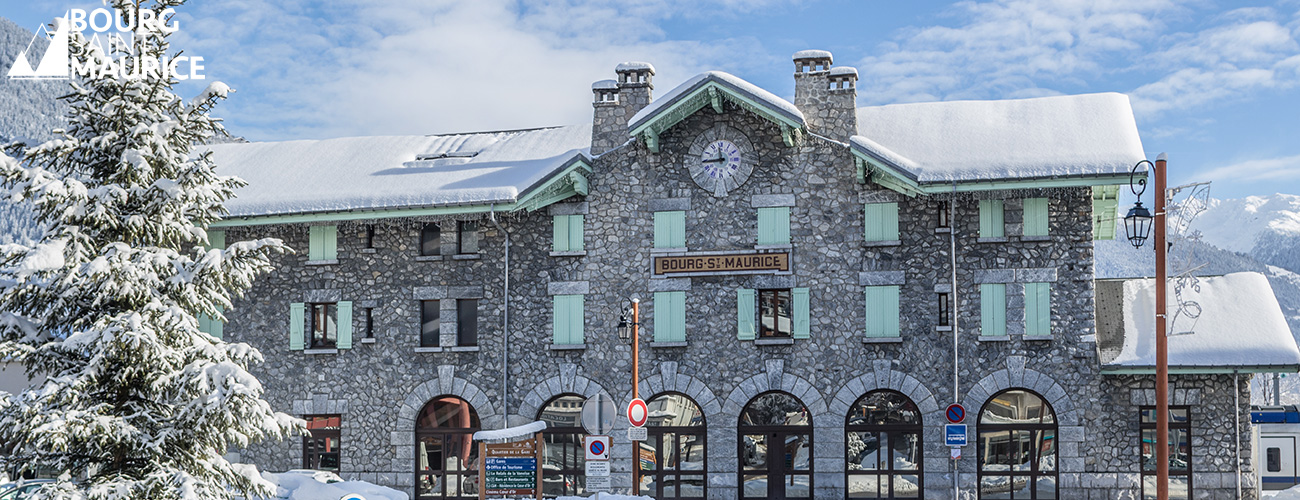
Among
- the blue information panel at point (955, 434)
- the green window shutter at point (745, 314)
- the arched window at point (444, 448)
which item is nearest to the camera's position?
the blue information panel at point (955, 434)

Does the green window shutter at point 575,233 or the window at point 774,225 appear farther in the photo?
the green window shutter at point 575,233

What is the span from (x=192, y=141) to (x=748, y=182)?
14482mm

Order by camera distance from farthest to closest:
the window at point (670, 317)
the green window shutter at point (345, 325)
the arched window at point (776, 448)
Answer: the green window shutter at point (345, 325)
the window at point (670, 317)
the arched window at point (776, 448)

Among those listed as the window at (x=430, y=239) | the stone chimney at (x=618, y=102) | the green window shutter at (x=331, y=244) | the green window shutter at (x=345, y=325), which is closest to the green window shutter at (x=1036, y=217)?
the stone chimney at (x=618, y=102)

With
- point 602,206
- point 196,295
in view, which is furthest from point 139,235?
point 602,206

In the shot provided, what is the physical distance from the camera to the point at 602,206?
27.8 meters

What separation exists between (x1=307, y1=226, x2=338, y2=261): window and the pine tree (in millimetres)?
13896

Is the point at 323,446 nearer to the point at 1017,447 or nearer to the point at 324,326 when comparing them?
the point at 324,326

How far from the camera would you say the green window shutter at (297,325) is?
28680 millimetres

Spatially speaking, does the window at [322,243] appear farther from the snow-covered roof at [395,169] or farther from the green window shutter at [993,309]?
the green window shutter at [993,309]

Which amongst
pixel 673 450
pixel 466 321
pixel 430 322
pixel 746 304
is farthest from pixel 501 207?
pixel 673 450

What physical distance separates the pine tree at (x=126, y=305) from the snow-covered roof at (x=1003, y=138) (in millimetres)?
15199

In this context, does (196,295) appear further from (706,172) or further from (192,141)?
(706,172)

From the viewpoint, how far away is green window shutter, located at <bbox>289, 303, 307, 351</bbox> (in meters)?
28.7
